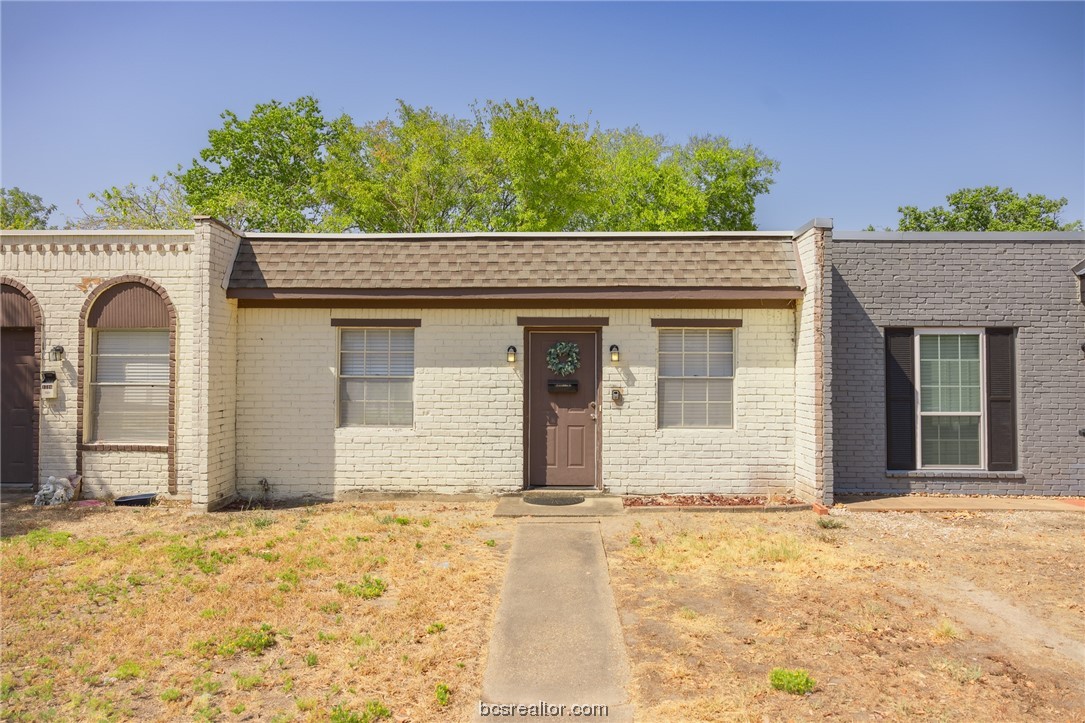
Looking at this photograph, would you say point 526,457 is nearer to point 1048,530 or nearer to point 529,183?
point 1048,530

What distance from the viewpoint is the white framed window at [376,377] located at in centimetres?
901

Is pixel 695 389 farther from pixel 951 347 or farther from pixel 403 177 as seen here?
pixel 403 177

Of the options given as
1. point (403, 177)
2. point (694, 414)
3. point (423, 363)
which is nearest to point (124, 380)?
point (423, 363)

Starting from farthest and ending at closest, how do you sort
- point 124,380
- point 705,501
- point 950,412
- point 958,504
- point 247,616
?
point 124,380 < point 950,412 < point 705,501 < point 958,504 < point 247,616

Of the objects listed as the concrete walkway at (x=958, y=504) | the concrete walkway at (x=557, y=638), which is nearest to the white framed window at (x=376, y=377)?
the concrete walkway at (x=557, y=638)

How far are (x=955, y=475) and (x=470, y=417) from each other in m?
7.10

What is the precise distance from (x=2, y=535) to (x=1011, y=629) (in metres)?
10.2

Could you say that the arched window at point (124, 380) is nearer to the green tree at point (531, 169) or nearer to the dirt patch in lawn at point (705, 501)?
the dirt patch in lawn at point (705, 501)

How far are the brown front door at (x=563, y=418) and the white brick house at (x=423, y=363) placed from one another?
0.10 feet

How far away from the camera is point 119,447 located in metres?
8.72

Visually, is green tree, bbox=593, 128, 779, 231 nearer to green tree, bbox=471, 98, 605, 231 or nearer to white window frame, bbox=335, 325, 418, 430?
green tree, bbox=471, 98, 605, 231

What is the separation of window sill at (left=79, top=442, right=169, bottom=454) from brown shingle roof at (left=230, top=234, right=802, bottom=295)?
2631mm

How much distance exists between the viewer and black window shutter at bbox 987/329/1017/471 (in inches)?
344

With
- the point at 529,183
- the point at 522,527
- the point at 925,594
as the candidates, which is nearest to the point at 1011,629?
the point at 925,594
